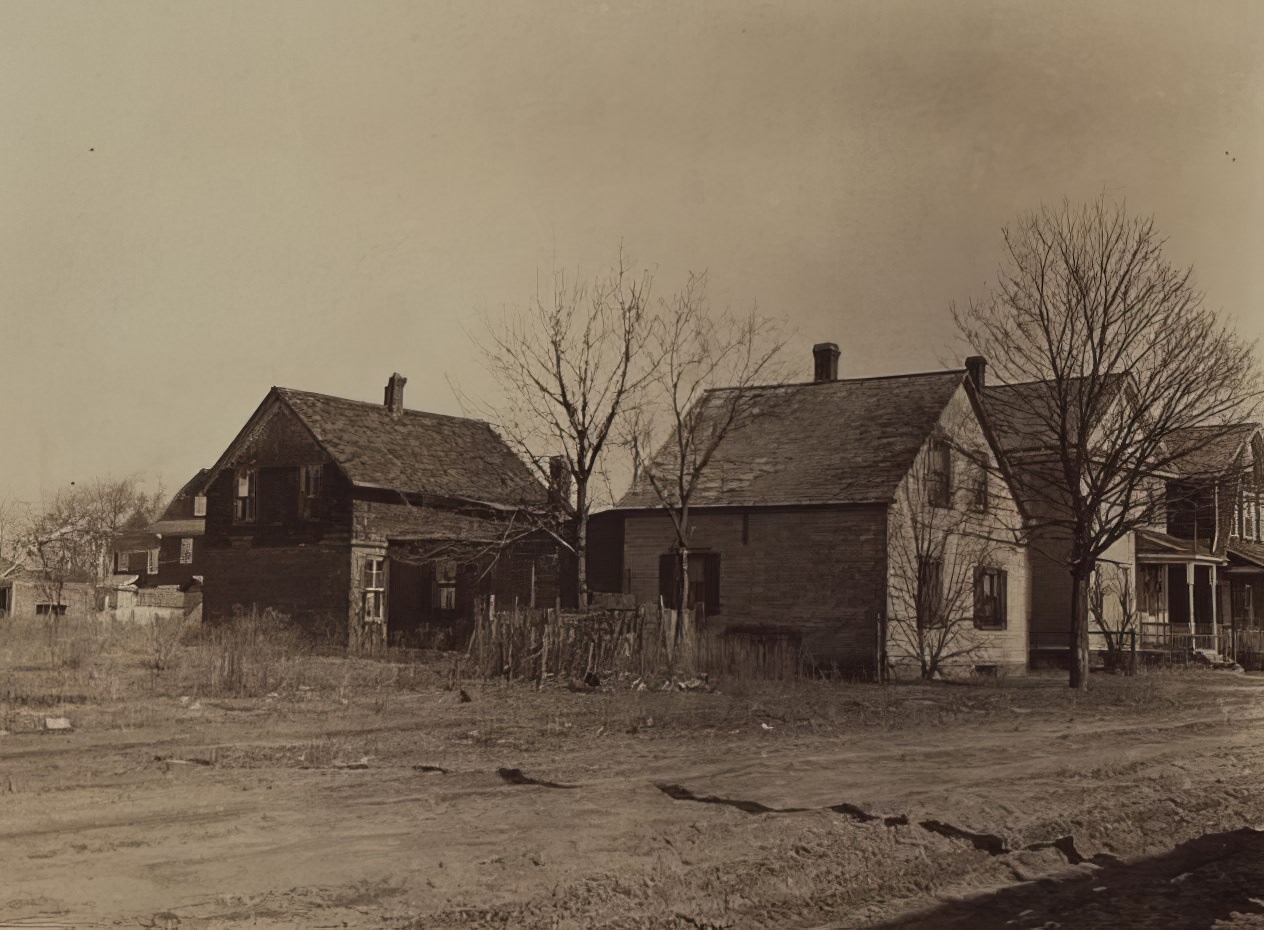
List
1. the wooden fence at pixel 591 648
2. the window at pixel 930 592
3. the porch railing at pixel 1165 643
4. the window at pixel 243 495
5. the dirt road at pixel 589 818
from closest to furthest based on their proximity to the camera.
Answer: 1. the dirt road at pixel 589 818
2. the wooden fence at pixel 591 648
3. the window at pixel 930 592
4. the porch railing at pixel 1165 643
5. the window at pixel 243 495

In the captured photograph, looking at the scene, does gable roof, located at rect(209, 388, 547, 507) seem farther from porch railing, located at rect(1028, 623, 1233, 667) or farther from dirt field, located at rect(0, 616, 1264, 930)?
dirt field, located at rect(0, 616, 1264, 930)

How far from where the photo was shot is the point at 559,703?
17.4 meters

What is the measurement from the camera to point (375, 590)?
33.1 meters

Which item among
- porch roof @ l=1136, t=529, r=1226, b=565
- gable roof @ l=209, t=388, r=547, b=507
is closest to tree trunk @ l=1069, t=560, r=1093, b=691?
porch roof @ l=1136, t=529, r=1226, b=565

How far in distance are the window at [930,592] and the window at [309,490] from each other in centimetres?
1675

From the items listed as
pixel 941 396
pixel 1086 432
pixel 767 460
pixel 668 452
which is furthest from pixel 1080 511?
pixel 668 452

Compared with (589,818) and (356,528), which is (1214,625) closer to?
(356,528)

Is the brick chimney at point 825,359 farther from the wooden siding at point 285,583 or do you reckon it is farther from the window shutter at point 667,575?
the wooden siding at point 285,583

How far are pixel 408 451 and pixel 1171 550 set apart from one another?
23.1 m

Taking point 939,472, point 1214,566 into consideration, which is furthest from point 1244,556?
point 939,472

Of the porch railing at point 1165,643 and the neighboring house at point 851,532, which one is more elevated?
the neighboring house at point 851,532

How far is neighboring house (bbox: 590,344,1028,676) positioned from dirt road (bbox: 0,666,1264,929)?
10.7m

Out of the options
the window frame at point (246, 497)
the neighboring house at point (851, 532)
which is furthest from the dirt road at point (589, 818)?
the window frame at point (246, 497)

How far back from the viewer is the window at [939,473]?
2838 cm
